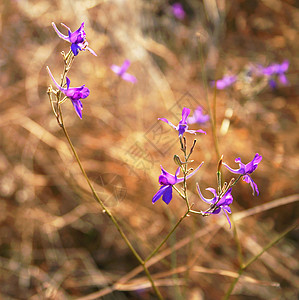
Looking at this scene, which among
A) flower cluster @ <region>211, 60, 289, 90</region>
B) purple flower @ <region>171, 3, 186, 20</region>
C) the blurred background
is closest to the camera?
flower cluster @ <region>211, 60, 289, 90</region>

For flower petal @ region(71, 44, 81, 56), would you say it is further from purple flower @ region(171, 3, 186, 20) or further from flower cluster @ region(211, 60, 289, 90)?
purple flower @ region(171, 3, 186, 20)

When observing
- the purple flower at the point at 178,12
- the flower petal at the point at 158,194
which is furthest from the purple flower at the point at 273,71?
the purple flower at the point at 178,12

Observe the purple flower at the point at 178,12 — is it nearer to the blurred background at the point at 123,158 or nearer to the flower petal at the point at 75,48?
the blurred background at the point at 123,158

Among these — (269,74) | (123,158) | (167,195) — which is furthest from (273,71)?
(167,195)

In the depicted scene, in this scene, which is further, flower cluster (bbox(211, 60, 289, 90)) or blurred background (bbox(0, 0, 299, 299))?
blurred background (bbox(0, 0, 299, 299))

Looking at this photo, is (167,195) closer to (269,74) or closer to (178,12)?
(269,74)

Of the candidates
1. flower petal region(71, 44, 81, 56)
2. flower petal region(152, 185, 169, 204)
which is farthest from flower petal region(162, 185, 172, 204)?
flower petal region(71, 44, 81, 56)

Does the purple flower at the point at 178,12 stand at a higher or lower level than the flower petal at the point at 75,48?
lower

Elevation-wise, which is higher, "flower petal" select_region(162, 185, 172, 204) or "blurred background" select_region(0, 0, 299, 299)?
"flower petal" select_region(162, 185, 172, 204)
